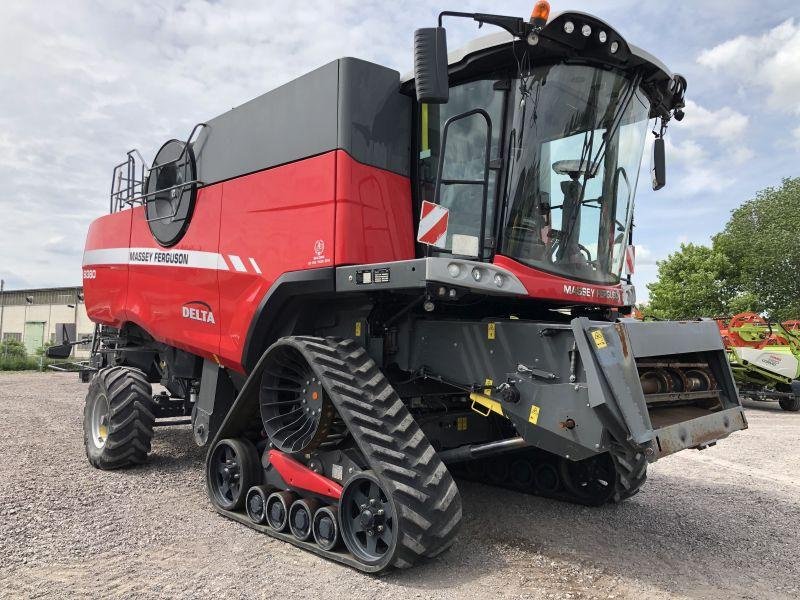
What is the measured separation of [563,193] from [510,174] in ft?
1.52

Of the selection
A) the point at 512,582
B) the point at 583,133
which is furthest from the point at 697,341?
the point at 512,582

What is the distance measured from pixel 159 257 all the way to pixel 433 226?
12.0ft

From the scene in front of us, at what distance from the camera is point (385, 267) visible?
438 centimetres

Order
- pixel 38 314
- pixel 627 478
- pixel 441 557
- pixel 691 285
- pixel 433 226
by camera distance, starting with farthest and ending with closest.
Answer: pixel 38 314
pixel 691 285
pixel 627 478
pixel 433 226
pixel 441 557

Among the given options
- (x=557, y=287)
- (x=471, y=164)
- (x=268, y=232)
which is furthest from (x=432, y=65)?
(x=268, y=232)

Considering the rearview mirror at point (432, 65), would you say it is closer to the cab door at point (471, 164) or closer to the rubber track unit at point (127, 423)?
the cab door at point (471, 164)

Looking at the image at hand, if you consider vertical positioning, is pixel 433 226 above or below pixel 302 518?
above

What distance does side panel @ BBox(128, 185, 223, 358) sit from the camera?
6008 mm

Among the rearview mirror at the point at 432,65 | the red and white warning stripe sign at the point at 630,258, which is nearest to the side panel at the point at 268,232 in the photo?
the rearview mirror at the point at 432,65

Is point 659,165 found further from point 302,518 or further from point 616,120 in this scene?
point 302,518

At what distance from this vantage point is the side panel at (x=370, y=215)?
468 centimetres

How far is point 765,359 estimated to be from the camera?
15383 millimetres

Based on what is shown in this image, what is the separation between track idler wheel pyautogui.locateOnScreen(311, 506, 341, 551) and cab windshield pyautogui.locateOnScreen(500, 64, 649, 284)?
210 cm

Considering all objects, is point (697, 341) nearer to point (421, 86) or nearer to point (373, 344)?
point (373, 344)
